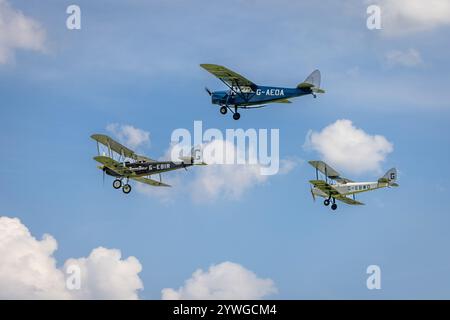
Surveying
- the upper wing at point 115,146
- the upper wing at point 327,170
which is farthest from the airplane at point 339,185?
the upper wing at point 115,146

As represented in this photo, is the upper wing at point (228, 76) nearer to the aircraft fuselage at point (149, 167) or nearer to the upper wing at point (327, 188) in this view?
the aircraft fuselage at point (149, 167)

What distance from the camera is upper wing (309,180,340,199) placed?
7745 centimetres

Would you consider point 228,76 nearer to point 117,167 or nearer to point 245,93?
point 245,93

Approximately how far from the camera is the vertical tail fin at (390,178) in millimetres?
78750

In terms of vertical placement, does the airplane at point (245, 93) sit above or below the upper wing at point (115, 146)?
above

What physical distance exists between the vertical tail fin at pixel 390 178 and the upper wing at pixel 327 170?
3.69 meters

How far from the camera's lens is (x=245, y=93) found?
7044cm

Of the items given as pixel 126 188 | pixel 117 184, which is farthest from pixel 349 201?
pixel 117 184

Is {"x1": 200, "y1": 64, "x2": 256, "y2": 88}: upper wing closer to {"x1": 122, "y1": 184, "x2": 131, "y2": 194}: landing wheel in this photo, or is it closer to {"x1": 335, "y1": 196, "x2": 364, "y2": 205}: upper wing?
{"x1": 122, "y1": 184, "x2": 131, "y2": 194}: landing wheel
